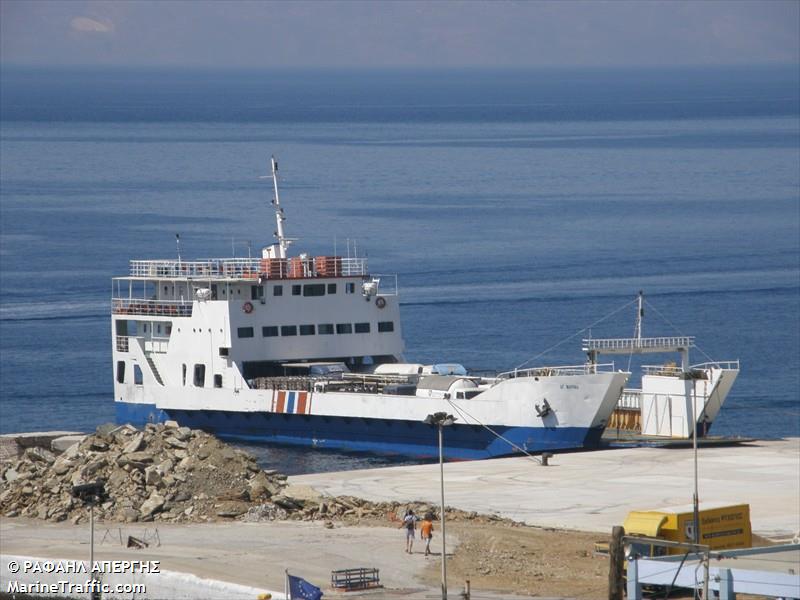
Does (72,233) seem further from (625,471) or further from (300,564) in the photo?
(300,564)

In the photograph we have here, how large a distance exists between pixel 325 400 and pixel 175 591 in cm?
2302

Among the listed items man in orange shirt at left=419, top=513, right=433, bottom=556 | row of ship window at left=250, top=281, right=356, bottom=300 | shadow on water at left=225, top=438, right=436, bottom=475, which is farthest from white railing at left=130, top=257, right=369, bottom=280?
man in orange shirt at left=419, top=513, right=433, bottom=556

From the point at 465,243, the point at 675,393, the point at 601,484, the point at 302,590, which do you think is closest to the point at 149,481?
the point at 601,484

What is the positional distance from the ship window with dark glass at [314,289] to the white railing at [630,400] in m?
9.94

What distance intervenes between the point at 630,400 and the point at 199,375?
534 inches

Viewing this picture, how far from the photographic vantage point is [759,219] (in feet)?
386

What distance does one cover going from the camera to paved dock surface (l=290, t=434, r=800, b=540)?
1534 inches

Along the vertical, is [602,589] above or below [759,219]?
below

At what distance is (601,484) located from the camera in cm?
4306

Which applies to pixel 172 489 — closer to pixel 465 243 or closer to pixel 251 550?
pixel 251 550

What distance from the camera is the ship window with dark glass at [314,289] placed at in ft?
185

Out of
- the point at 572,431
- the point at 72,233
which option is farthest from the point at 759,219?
the point at 572,431

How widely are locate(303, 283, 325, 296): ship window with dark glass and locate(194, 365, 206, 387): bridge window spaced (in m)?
4.00

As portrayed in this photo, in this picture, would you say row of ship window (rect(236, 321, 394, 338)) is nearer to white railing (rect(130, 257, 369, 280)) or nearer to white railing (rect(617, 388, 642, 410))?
white railing (rect(130, 257, 369, 280))
